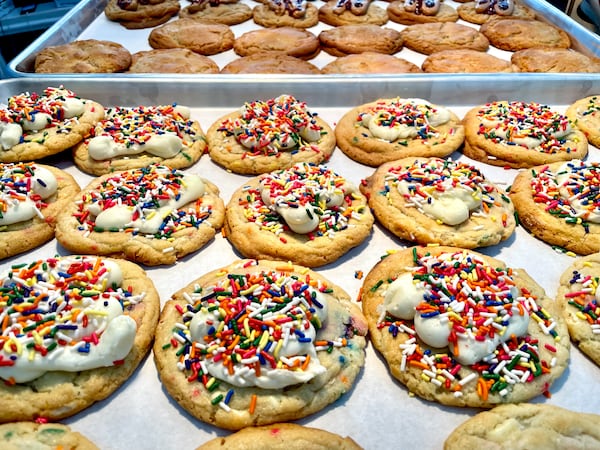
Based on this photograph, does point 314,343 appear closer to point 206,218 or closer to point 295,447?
point 295,447

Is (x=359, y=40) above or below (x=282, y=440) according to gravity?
above

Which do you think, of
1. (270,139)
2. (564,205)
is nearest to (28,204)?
(270,139)

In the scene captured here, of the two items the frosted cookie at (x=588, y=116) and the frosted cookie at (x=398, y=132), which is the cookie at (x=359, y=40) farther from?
the frosted cookie at (x=588, y=116)

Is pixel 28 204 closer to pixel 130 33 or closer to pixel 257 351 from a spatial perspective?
pixel 257 351

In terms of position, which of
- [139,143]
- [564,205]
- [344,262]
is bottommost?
[344,262]

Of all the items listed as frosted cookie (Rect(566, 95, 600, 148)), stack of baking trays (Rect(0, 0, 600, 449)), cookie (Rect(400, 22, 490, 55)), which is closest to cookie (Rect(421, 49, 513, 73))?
cookie (Rect(400, 22, 490, 55))

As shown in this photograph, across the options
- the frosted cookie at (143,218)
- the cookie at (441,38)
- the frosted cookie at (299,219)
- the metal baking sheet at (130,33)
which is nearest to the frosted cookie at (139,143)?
the frosted cookie at (143,218)

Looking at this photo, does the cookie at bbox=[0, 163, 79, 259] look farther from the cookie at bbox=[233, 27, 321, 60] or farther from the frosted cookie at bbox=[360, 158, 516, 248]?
the cookie at bbox=[233, 27, 321, 60]
